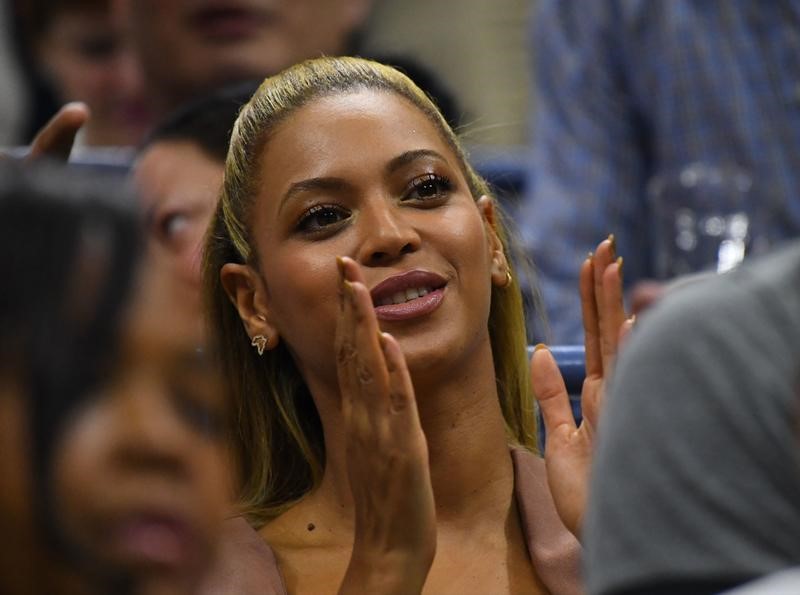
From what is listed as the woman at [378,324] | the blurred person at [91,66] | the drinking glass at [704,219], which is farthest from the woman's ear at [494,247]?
the blurred person at [91,66]

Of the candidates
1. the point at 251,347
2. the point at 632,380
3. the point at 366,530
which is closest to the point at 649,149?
the point at 251,347

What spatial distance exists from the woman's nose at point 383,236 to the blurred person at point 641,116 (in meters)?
1.18

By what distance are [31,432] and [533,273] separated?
4.65 feet

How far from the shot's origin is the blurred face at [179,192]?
2590 millimetres

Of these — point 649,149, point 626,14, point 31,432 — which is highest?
point 31,432

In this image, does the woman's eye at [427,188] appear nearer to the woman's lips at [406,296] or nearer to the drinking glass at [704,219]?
the woman's lips at [406,296]

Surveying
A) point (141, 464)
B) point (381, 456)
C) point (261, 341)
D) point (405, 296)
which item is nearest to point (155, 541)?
point (141, 464)

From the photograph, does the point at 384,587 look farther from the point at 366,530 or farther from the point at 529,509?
the point at 529,509

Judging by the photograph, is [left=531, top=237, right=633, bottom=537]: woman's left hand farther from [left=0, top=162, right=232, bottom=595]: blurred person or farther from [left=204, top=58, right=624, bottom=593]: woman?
[left=0, top=162, right=232, bottom=595]: blurred person

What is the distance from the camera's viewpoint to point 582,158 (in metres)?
3.26

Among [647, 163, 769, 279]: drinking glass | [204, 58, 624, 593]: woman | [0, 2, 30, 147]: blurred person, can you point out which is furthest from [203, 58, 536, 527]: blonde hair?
[0, 2, 30, 147]: blurred person

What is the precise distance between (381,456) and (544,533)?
1.12 ft

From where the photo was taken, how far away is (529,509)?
199 cm

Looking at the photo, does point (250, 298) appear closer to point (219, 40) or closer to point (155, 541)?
point (155, 541)
